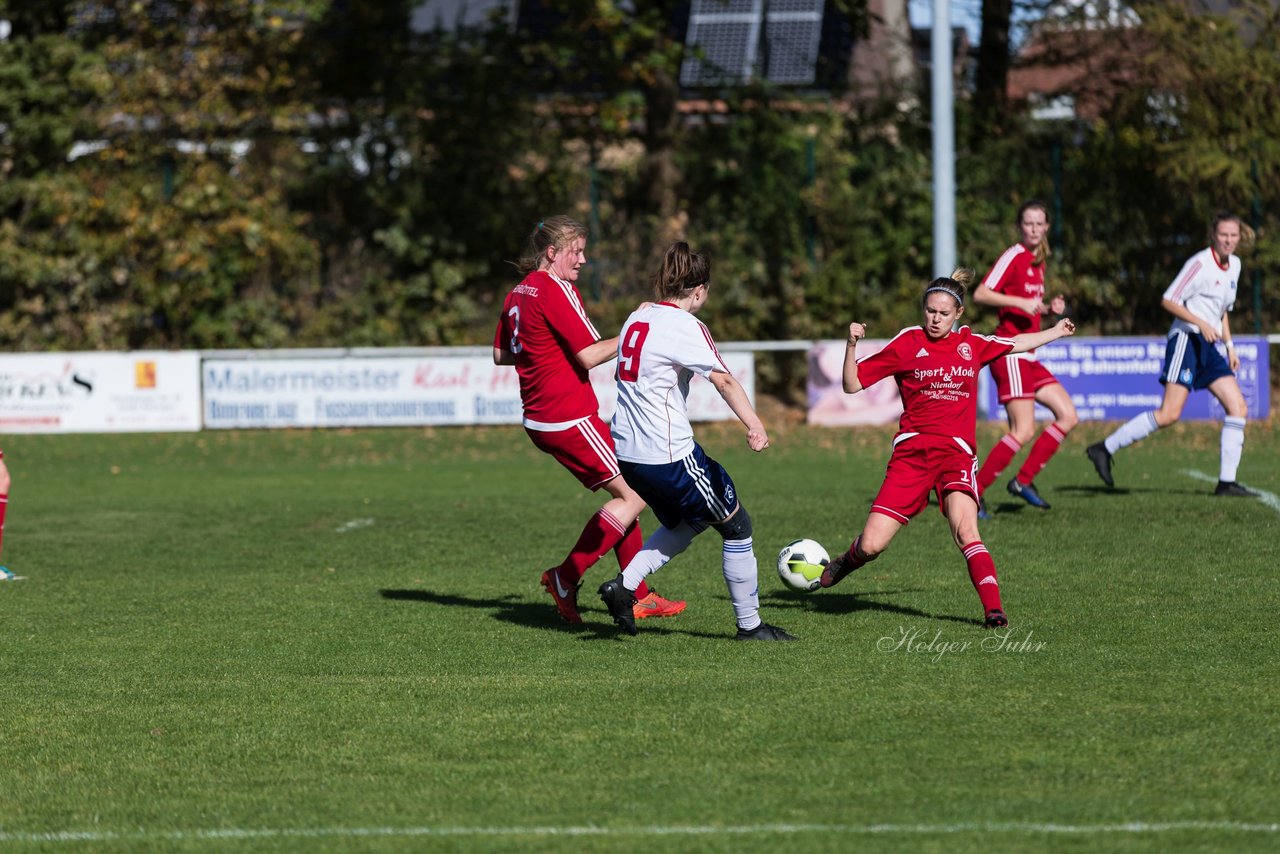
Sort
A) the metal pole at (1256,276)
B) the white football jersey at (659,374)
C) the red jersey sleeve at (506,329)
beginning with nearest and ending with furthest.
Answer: the white football jersey at (659,374) < the red jersey sleeve at (506,329) < the metal pole at (1256,276)

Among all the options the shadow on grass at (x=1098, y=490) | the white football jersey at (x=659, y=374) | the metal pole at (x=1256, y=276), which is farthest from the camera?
the metal pole at (x=1256, y=276)

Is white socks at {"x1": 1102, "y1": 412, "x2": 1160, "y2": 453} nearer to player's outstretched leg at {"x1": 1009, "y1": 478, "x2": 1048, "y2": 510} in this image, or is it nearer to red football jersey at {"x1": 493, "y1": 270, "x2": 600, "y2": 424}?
player's outstretched leg at {"x1": 1009, "y1": 478, "x2": 1048, "y2": 510}

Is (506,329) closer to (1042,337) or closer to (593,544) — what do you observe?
(593,544)

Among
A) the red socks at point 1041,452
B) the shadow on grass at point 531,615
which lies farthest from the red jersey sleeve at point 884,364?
the red socks at point 1041,452

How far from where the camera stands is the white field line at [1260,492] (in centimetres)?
1084

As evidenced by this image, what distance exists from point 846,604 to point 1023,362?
368 centimetres

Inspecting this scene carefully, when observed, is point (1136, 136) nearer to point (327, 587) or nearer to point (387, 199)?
point (387, 199)

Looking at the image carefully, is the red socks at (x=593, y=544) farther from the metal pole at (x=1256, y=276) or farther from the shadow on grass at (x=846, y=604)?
the metal pole at (x=1256, y=276)

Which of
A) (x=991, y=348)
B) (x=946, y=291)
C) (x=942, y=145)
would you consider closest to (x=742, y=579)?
(x=946, y=291)

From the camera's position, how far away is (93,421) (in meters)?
18.6

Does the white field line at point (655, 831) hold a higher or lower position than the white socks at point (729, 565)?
lower

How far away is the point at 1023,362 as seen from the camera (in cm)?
1076

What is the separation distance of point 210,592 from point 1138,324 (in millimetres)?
15485

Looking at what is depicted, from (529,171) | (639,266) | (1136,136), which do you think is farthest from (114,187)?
(1136,136)
